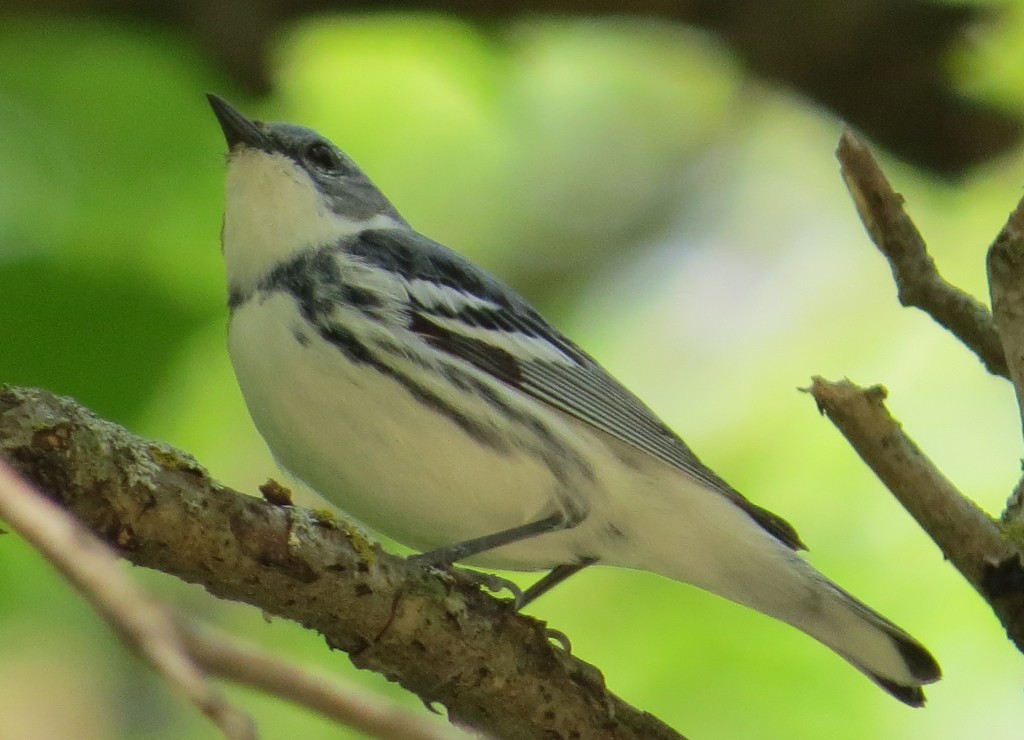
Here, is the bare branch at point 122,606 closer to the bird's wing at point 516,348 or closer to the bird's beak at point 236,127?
the bird's wing at point 516,348

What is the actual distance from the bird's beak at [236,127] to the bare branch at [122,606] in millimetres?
2834

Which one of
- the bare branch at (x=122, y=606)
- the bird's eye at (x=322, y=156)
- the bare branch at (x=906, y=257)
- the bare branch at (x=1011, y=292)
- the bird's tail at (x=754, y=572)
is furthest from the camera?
the bird's eye at (x=322, y=156)

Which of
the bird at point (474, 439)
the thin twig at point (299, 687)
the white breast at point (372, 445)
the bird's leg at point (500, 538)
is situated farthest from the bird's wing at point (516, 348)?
the thin twig at point (299, 687)

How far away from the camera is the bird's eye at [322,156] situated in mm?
3963

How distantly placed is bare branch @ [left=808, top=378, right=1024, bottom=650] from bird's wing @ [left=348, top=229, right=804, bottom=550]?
85 cm

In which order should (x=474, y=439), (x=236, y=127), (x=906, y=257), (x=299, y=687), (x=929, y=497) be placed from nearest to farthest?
1. (x=299, y=687)
2. (x=929, y=497)
3. (x=906, y=257)
4. (x=474, y=439)
5. (x=236, y=127)

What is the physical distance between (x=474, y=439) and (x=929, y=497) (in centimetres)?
112

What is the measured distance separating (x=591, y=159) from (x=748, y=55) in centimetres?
196

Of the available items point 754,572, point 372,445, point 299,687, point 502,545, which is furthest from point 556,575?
point 299,687

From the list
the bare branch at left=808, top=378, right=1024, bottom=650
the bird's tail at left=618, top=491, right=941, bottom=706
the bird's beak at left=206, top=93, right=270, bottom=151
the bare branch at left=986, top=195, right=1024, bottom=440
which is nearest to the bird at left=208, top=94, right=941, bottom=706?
the bird's tail at left=618, top=491, right=941, bottom=706

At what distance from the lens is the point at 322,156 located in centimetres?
399

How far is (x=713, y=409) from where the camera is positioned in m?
4.85

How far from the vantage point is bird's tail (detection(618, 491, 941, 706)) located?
3229 mm

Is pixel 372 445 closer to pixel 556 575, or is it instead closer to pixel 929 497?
pixel 556 575
